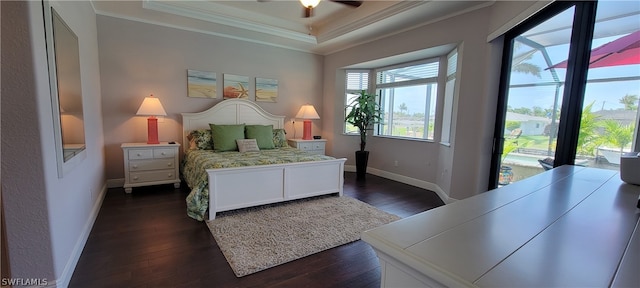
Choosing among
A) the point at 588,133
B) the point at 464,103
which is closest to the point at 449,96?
the point at 464,103

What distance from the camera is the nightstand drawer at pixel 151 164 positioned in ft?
12.6

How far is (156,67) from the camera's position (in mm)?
4297

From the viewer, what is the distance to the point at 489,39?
10.3ft

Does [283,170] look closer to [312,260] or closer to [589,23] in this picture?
[312,260]

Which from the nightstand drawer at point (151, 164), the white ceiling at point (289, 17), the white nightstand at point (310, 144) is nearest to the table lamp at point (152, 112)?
the nightstand drawer at point (151, 164)

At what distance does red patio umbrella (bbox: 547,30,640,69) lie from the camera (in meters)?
1.77

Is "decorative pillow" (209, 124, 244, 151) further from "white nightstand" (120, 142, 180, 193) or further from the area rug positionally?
the area rug

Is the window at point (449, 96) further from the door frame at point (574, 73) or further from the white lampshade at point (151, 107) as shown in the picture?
the white lampshade at point (151, 107)

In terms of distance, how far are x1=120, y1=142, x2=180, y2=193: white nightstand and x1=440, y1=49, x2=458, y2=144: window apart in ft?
13.7

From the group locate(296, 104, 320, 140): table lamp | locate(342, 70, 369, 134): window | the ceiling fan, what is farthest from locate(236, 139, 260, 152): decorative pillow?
locate(342, 70, 369, 134): window

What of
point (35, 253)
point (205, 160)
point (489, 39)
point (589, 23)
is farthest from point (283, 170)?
point (589, 23)

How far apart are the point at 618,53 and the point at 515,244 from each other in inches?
84.9

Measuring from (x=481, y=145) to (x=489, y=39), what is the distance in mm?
1234

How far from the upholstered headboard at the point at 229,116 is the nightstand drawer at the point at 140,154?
24.5 inches
